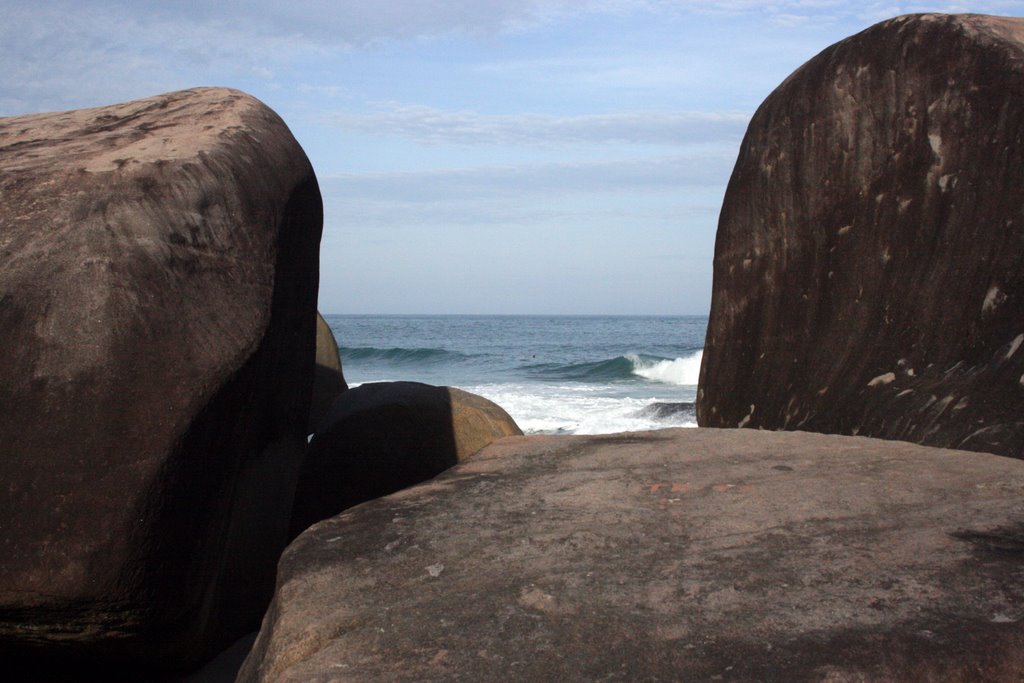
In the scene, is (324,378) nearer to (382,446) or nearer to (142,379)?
(382,446)

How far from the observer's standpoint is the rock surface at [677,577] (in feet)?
5.19

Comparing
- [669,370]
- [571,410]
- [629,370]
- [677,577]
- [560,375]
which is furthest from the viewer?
[629,370]

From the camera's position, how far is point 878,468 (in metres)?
2.37

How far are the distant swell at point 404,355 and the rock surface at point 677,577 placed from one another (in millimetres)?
24042

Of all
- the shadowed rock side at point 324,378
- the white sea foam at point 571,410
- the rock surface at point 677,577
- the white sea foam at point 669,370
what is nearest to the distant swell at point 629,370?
the white sea foam at point 669,370

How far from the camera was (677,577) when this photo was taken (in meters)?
1.86

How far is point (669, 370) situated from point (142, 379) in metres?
21.0

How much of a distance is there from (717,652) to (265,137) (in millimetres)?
1949

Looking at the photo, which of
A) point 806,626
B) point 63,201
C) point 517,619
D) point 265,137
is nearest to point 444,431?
point 265,137

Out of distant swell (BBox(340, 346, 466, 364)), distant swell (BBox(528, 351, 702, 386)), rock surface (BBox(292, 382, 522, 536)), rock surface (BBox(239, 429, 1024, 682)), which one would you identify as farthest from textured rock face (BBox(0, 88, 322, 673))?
distant swell (BBox(340, 346, 466, 364))

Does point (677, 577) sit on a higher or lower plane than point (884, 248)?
lower

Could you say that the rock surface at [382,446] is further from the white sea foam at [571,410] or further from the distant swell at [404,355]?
the distant swell at [404,355]

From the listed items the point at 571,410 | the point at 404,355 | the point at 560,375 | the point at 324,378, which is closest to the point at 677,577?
the point at 324,378

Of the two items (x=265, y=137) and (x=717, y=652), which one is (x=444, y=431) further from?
(x=717, y=652)
